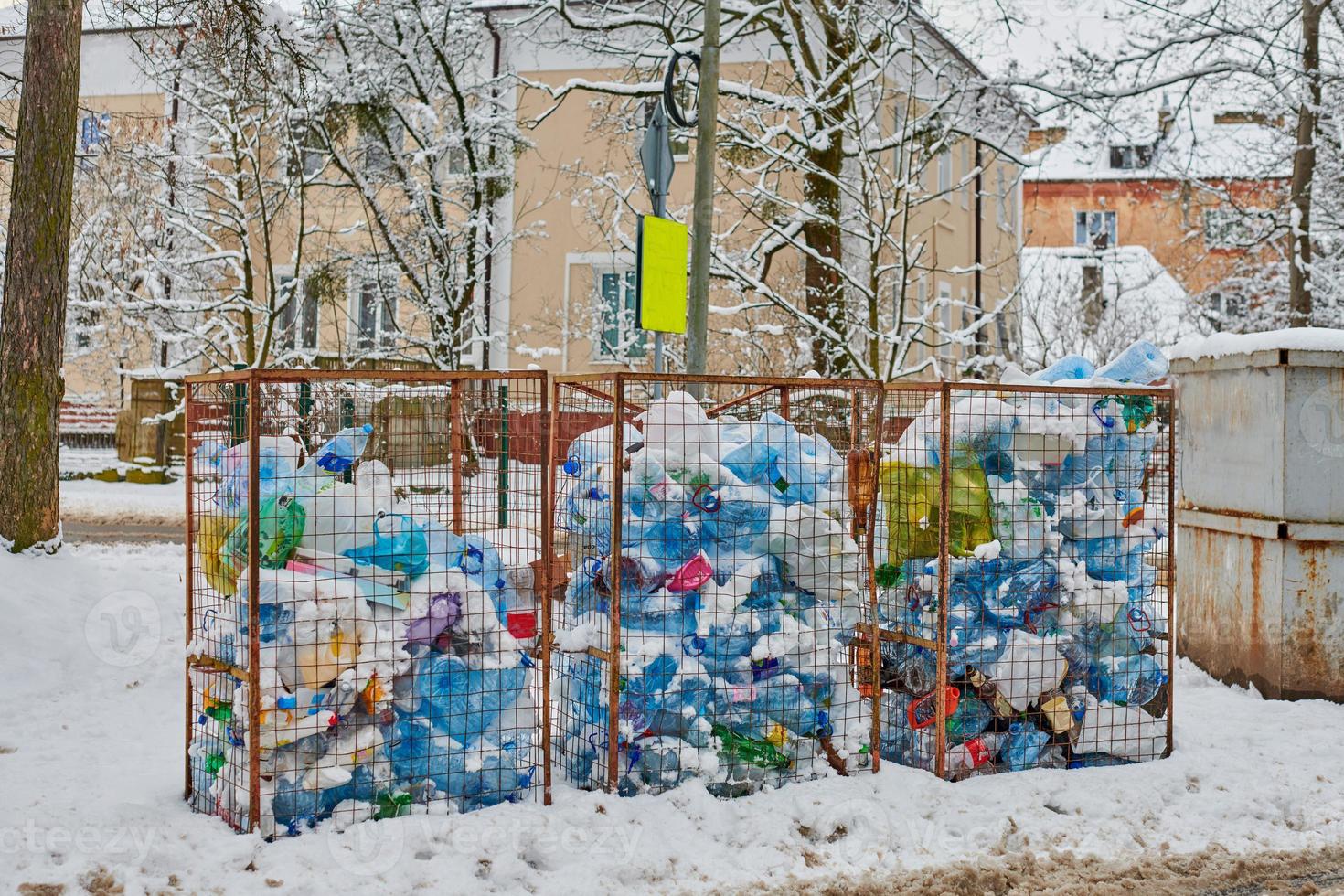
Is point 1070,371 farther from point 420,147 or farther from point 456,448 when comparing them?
point 420,147

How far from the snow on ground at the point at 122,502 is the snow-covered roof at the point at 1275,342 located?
40.9ft

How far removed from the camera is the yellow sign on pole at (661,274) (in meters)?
8.81

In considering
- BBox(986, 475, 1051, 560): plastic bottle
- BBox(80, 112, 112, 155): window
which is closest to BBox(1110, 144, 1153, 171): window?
BBox(986, 475, 1051, 560): plastic bottle

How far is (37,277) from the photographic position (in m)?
8.41

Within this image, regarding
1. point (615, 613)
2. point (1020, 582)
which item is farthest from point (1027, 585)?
point (615, 613)

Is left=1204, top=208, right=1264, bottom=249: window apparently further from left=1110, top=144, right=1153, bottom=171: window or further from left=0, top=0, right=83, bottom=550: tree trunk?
left=0, top=0, right=83, bottom=550: tree trunk

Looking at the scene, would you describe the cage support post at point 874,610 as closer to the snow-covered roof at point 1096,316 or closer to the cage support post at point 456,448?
the cage support post at point 456,448

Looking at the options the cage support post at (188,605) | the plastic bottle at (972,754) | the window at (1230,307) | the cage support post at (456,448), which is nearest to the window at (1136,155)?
the window at (1230,307)

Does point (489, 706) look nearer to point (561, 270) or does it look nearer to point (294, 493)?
point (294, 493)

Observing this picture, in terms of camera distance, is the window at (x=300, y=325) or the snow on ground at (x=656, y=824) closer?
Result: the snow on ground at (x=656, y=824)

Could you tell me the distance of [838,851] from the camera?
4.55 metres

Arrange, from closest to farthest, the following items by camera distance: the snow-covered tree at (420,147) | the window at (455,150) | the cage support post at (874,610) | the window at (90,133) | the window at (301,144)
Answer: the cage support post at (874,610)
the window at (90,133)
the window at (301,144)
the snow-covered tree at (420,147)
the window at (455,150)

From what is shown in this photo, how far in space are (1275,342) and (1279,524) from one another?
1.01m

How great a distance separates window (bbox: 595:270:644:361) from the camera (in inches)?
826
